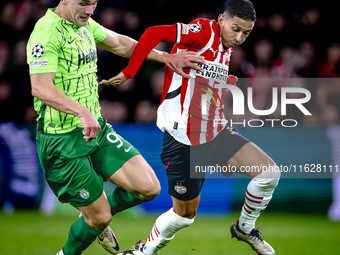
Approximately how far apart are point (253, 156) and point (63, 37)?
161 centimetres

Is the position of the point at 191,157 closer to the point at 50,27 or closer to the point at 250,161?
the point at 250,161

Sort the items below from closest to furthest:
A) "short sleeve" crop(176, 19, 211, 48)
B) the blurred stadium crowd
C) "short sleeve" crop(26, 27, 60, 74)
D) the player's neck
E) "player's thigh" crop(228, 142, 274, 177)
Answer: "short sleeve" crop(26, 27, 60, 74) → the player's neck → "short sleeve" crop(176, 19, 211, 48) → "player's thigh" crop(228, 142, 274, 177) → the blurred stadium crowd

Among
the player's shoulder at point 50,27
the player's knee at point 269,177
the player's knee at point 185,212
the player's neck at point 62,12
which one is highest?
the player's neck at point 62,12

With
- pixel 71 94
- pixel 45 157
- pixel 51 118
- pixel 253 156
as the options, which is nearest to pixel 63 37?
pixel 71 94

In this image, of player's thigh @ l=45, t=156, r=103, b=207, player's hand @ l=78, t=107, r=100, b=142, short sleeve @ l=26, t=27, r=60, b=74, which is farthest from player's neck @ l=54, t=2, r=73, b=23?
player's thigh @ l=45, t=156, r=103, b=207

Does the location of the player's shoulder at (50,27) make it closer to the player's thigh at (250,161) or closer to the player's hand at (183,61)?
the player's hand at (183,61)

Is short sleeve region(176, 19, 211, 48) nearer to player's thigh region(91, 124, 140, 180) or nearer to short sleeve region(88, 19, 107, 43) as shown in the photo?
short sleeve region(88, 19, 107, 43)

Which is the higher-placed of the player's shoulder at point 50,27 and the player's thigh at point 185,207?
the player's shoulder at point 50,27

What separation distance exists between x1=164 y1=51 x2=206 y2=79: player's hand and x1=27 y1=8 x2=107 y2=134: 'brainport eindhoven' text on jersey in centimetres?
57

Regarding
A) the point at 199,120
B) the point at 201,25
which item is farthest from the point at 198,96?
the point at 201,25

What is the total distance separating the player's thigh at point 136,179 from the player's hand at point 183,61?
0.75m

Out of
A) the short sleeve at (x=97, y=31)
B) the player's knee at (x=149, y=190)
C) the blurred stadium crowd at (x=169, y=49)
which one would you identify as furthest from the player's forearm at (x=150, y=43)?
the blurred stadium crowd at (x=169, y=49)

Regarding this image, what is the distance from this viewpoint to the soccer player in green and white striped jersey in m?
2.59

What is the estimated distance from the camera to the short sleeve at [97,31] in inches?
120
